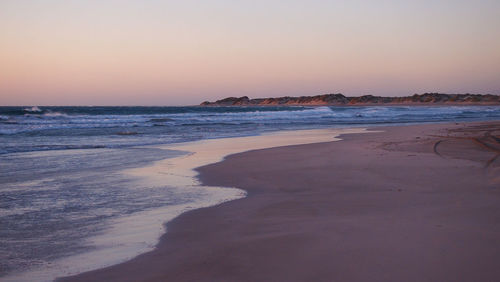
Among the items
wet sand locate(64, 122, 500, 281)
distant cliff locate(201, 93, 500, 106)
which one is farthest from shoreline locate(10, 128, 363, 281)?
distant cliff locate(201, 93, 500, 106)

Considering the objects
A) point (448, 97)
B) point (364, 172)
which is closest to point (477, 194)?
point (364, 172)

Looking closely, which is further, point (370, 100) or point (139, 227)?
point (370, 100)

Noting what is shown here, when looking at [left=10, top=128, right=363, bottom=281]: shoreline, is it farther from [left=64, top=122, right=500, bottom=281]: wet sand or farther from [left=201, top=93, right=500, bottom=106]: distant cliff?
[left=201, top=93, right=500, bottom=106]: distant cliff

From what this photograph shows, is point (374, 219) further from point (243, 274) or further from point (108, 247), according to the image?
point (108, 247)

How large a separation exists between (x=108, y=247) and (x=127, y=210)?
5.15ft

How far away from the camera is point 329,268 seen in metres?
3.67

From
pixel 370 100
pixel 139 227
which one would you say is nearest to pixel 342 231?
pixel 139 227

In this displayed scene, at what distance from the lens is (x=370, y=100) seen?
112m

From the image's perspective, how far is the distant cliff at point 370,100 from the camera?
96.6m

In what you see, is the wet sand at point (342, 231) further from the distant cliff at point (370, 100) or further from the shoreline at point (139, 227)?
the distant cliff at point (370, 100)

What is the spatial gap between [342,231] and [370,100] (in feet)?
366

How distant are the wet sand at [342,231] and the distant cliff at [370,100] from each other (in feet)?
302

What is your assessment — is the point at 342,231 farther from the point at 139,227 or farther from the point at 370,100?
the point at 370,100

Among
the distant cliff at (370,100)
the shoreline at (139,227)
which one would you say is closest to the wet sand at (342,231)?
the shoreline at (139,227)
